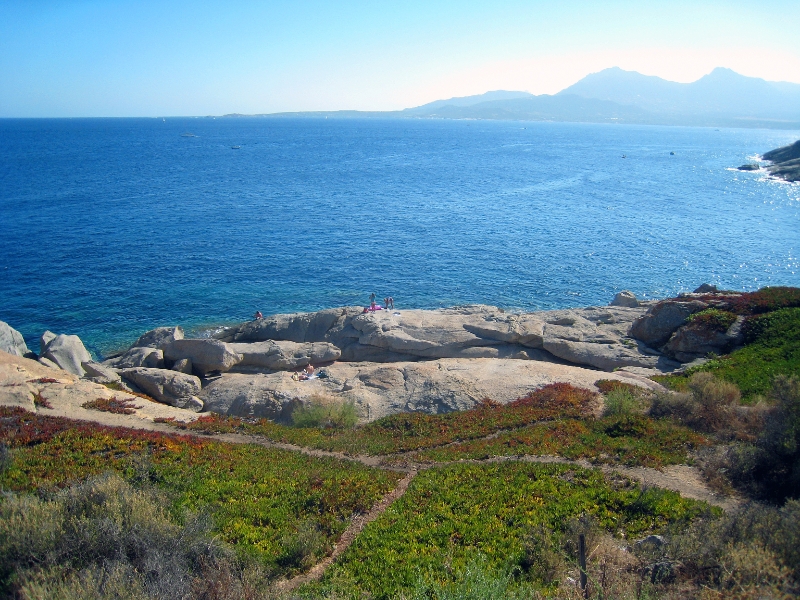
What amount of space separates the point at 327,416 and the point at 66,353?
21448 mm

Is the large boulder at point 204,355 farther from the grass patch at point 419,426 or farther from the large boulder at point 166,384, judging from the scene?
the grass patch at point 419,426

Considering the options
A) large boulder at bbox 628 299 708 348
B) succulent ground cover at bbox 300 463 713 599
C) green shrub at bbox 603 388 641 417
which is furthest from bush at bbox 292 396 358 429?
large boulder at bbox 628 299 708 348

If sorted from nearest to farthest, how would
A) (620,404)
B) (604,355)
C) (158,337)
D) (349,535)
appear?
(349,535), (620,404), (604,355), (158,337)

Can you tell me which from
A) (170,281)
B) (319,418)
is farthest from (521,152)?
(319,418)

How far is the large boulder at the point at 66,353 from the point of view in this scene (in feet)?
112

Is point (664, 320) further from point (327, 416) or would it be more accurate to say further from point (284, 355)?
point (284, 355)

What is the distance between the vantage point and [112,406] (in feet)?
82.2

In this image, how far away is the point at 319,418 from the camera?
2489 cm

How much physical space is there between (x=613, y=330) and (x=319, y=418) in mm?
24250

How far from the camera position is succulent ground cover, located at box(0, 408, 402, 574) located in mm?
13875

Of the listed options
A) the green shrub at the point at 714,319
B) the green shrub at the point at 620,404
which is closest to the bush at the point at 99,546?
the green shrub at the point at 620,404

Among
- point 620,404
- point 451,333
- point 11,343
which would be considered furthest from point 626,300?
point 11,343

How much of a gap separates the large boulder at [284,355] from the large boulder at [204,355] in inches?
29.4

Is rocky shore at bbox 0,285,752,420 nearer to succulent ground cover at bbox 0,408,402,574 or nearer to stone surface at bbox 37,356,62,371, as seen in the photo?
stone surface at bbox 37,356,62,371
